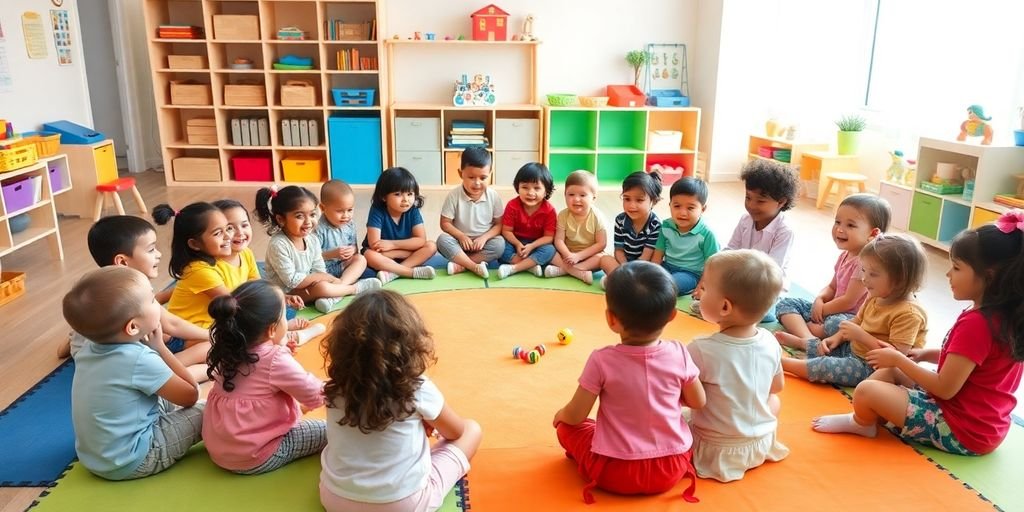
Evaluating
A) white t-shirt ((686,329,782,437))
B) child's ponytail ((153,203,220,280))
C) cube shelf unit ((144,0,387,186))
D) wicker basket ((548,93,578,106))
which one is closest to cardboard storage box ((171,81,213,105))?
cube shelf unit ((144,0,387,186))

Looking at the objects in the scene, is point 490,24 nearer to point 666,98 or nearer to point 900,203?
point 666,98

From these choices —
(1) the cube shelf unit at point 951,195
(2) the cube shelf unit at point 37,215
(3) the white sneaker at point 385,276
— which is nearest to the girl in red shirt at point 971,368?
(3) the white sneaker at point 385,276

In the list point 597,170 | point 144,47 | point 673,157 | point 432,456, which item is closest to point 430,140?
point 597,170

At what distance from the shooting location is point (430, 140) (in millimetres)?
7105

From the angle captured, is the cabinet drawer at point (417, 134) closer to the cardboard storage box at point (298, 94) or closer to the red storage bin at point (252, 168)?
the cardboard storage box at point (298, 94)

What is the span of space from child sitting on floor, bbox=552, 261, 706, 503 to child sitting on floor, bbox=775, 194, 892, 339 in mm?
1377

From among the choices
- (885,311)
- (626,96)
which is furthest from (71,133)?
(885,311)

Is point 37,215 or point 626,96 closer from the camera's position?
point 37,215

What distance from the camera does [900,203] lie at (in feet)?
17.8

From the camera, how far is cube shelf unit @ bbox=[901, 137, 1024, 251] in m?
4.66

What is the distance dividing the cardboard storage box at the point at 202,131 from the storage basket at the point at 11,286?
3374 millimetres

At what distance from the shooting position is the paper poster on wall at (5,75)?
5.18 m

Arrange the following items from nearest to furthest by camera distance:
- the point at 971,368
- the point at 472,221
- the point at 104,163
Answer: the point at 971,368 < the point at 472,221 < the point at 104,163

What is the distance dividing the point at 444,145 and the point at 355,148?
34.1 inches
